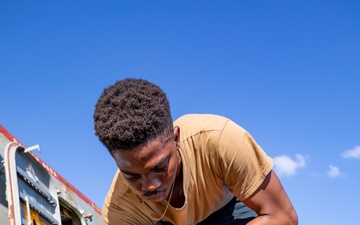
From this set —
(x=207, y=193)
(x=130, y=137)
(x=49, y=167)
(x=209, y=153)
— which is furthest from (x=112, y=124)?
(x=49, y=167)

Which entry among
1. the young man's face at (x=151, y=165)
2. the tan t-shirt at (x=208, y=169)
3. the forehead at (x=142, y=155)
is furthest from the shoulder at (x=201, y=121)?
the forehead at (x=142, y=155)

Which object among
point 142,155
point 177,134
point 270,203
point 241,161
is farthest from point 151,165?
point 270,203

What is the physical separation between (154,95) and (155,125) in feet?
0.51

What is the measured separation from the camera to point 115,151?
216cm

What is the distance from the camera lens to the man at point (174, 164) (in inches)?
83.7

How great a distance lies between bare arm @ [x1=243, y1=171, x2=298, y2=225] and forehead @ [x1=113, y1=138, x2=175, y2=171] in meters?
0.52

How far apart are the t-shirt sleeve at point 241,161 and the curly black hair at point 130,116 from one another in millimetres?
267

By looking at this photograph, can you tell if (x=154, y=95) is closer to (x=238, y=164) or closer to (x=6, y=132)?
(x=238, y=164)

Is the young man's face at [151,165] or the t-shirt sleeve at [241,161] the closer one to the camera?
the young man's face at [151,165]

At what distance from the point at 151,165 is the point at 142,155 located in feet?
0.19

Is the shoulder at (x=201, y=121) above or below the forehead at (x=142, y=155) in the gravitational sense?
above

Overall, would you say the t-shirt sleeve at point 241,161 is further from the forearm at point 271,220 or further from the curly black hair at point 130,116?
the curly black hair at point 130,116

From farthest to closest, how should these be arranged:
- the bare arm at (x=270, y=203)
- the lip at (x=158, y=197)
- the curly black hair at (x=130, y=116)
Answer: the bare arm at (x=270, y=203)
the lip at (x=158, y=197)
the curly black hair at (x=130, y=116)

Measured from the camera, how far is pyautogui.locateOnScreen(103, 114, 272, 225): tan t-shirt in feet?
7.65
